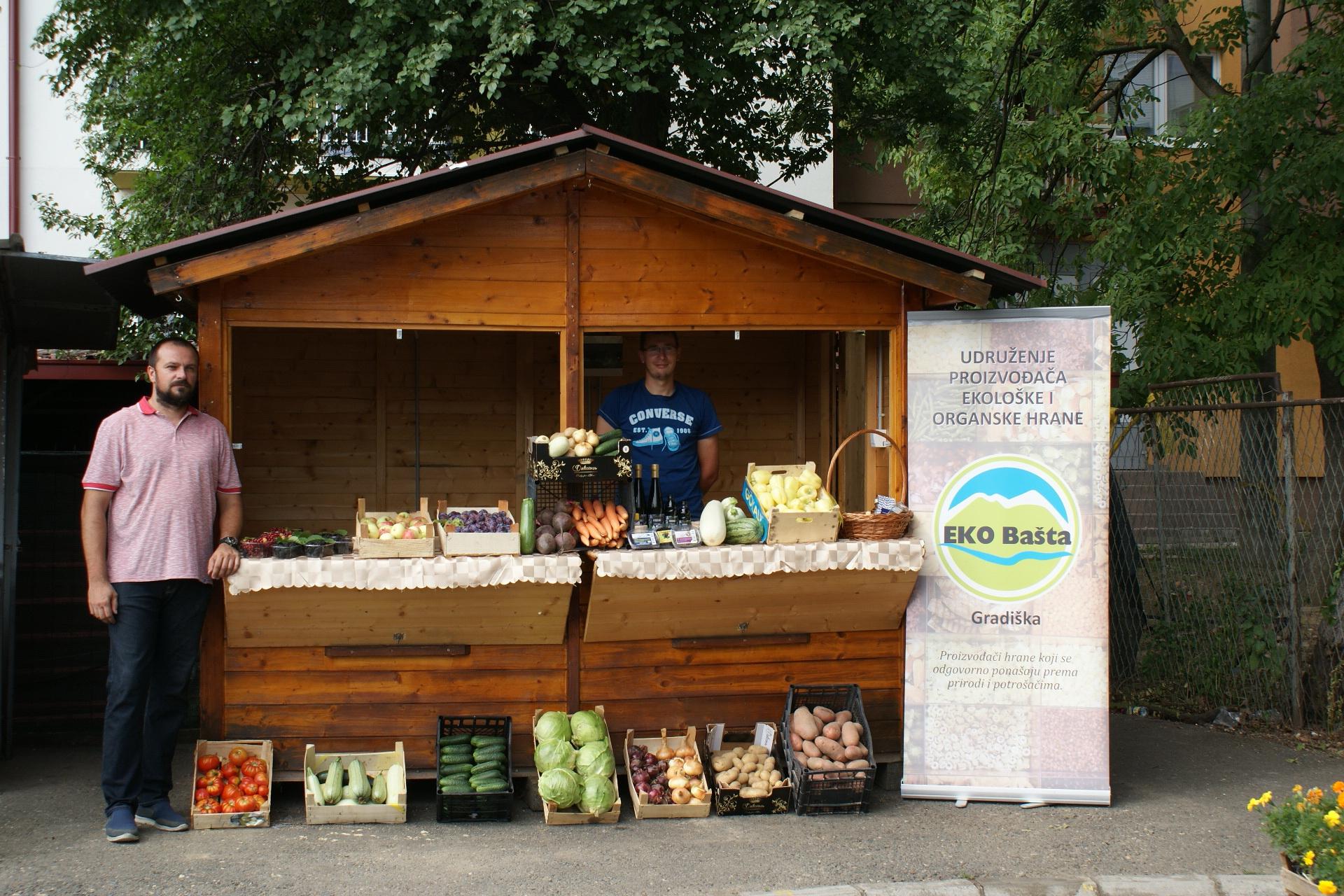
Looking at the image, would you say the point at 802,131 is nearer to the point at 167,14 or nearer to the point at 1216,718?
the point at 167,14

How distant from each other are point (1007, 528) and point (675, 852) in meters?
2.51

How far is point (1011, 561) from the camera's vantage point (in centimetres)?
667

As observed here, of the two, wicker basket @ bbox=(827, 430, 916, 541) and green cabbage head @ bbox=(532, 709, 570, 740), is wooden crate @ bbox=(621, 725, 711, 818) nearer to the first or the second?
green cabbage head @ bbox=(532, 709, 570, 740)

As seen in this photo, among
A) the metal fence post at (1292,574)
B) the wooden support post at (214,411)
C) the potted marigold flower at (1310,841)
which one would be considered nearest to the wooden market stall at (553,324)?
the wooden support post at (214,411)

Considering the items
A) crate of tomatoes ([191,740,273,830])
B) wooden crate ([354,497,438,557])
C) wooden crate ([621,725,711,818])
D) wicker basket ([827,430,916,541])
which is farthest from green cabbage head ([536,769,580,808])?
wicker basket ([827,430,916,541])

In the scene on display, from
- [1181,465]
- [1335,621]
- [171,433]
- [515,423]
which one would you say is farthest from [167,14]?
[1335,621]

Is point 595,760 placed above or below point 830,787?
above

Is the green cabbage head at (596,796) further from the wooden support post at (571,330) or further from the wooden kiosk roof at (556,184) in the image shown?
the wooden kiosk roof at (556,184)

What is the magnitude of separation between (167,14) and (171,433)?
4.76 metres

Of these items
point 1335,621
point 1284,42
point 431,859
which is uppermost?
point 1284,42

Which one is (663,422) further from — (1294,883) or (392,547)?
(1294,883)

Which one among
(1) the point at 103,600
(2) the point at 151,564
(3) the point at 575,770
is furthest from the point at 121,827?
(3) the point at 575,770

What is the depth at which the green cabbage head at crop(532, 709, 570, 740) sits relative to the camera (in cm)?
630

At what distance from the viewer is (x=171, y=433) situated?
19.3 ft
